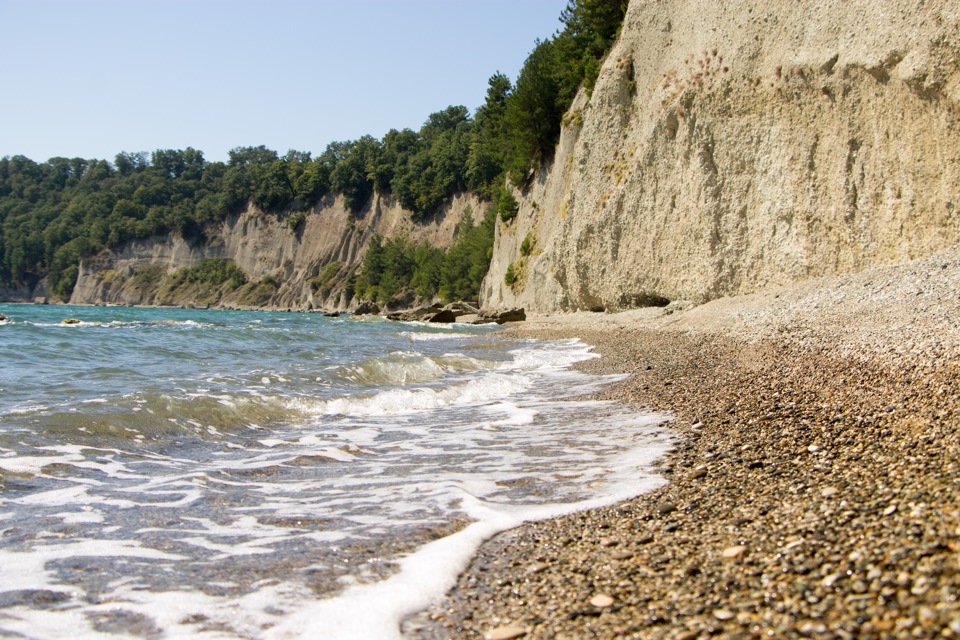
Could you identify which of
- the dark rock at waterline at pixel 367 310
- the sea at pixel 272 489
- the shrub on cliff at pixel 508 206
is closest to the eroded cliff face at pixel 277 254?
the dark rock at waterline at pixel 367 310

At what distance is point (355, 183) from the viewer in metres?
104

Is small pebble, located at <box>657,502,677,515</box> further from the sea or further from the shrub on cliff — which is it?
the shrub on cliff

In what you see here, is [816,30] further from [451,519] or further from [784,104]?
[451,519]

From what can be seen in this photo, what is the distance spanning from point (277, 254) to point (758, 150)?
98.3 m

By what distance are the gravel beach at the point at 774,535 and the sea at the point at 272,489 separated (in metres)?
0.39

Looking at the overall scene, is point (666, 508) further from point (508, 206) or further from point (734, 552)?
point (508, 206)

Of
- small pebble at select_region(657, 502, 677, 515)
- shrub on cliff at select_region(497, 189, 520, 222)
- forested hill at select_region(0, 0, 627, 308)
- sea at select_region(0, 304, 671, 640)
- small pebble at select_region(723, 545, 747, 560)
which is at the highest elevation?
forested hill at select_region(0, 0, 627, 308)

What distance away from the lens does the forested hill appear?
45562 millimetres

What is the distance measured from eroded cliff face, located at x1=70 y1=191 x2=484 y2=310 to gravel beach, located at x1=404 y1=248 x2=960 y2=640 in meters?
77.9

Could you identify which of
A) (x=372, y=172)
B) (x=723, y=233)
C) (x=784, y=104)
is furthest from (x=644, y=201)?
(x=372, y=172)

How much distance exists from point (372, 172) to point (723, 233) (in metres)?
82.5

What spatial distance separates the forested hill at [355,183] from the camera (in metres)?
→ 45.6

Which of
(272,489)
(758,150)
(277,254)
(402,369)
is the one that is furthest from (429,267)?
(272,489)

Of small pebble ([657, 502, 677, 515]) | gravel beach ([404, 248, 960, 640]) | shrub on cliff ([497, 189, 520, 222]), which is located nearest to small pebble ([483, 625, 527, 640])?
gravel beach ([404, 248, 960, 640])
